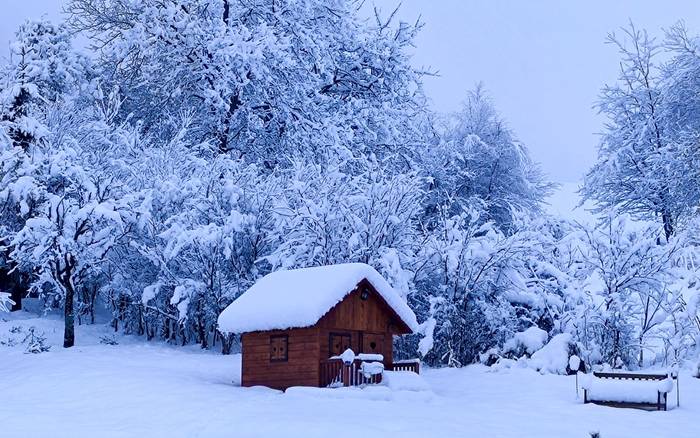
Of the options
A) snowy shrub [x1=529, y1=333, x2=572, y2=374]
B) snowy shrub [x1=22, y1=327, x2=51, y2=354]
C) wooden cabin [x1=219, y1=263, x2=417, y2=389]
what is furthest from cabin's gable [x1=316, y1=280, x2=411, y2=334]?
snowy shrub [x1=22, y1=327, x2=51, y2=354]

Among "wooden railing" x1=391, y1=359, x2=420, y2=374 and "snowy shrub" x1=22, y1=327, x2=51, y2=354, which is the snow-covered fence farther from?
"snowy shrub" x1=22, y1=327, x2=51, y2=354

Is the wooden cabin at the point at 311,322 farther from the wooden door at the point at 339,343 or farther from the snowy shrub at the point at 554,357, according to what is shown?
the snowy shrub at the point at 554,357

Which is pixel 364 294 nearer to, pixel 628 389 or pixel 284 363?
pixel 284 363

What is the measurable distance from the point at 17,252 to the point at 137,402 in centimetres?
1279

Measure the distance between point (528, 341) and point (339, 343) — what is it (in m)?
7.37

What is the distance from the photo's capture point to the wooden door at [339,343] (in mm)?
21625

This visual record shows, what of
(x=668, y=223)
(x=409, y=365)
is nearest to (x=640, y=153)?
(x=668, y=223)

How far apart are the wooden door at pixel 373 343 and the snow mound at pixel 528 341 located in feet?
17.5

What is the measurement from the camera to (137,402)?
18.0m

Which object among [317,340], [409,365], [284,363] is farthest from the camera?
[409,365]

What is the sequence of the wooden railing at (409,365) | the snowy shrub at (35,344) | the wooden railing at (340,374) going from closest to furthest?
the wooden railing at (340,374) → the wooden railing at (409,365) → the snowy shrub at (35,344)

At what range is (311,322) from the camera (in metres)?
20.3

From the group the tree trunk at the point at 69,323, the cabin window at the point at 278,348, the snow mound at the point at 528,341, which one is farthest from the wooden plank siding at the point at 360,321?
the tree trunk at the point at 69,323


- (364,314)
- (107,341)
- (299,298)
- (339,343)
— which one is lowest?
(107,341)
